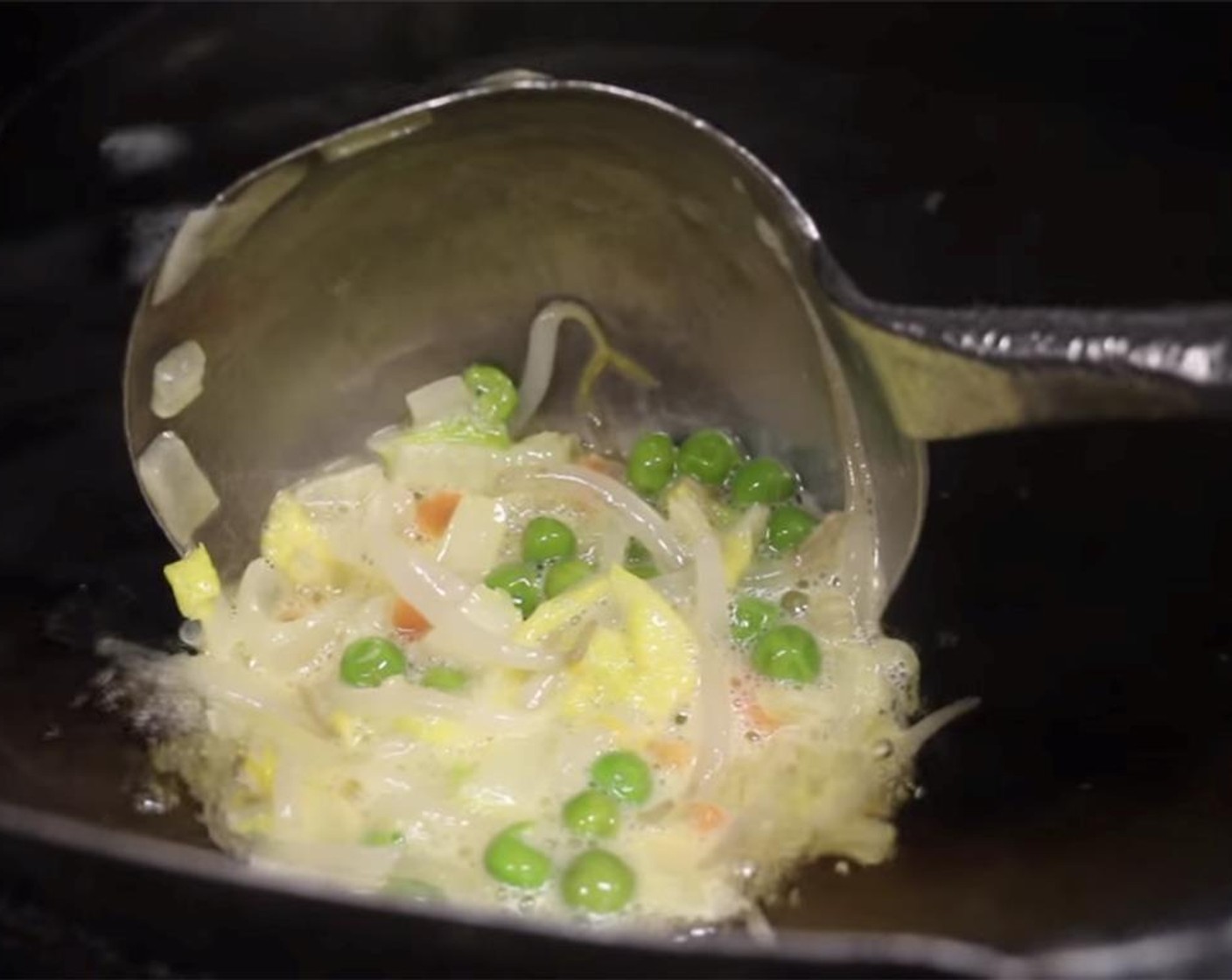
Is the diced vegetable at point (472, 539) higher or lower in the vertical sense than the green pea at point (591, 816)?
higher

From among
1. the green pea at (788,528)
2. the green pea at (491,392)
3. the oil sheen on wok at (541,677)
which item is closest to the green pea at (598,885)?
the oil sheen on wok at (541,677)

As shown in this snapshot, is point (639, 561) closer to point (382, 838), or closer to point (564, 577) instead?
point (564, 577)

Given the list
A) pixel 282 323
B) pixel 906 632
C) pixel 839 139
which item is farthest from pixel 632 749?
pixel 839 139

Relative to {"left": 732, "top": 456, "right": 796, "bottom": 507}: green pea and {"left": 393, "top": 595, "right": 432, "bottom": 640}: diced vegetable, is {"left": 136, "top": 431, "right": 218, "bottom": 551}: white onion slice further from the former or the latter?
{"left": 732, "top": 456, "right": 796, "bottom": 507}: green pea

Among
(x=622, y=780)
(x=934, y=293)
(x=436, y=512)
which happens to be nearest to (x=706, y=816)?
(x=622, y=780)

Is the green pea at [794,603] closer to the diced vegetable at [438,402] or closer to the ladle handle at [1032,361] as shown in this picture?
the ladle handle at [1032,361]

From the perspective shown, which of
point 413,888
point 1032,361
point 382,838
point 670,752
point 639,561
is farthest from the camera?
point 639,561
